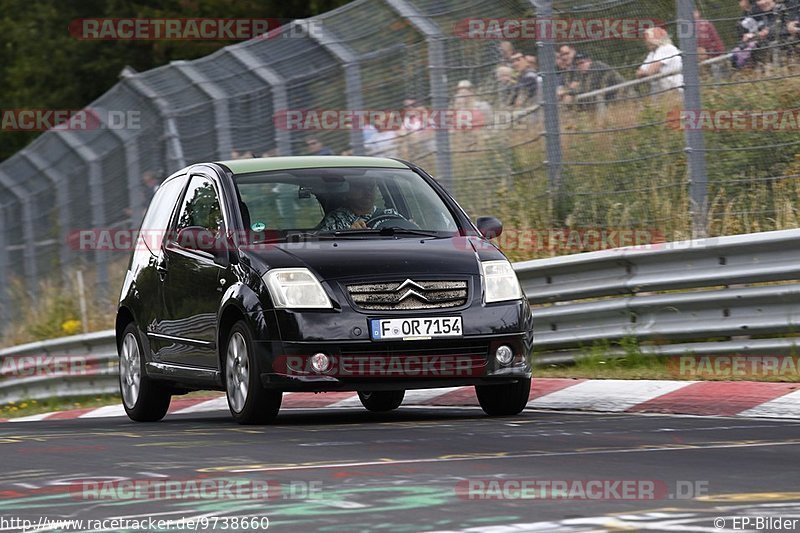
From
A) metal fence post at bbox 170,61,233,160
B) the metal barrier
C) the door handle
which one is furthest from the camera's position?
the metal barrier

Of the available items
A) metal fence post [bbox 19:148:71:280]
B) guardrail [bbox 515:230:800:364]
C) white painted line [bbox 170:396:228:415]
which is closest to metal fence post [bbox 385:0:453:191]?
guardrail [bbox 515:230:800:364]

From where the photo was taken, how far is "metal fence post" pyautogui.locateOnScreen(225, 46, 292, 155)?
56.2 ft

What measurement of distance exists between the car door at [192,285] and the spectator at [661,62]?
3.65m

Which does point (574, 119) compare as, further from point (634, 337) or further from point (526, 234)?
point (634, 337)

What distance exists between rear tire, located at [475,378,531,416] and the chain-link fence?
110 inches

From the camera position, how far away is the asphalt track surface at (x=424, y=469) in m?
5.95

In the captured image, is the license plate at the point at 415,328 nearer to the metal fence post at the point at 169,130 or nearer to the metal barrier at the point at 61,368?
the metal barrier at the point at 61,368

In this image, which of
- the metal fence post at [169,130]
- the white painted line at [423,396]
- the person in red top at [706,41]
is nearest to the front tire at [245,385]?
the white painted line at [423,396]

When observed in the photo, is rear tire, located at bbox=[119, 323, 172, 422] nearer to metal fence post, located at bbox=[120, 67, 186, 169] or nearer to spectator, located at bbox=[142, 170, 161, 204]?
metal fence post, located at bbox=[120, 67, 186, 169]

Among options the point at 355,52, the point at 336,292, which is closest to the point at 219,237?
the point at 336,292

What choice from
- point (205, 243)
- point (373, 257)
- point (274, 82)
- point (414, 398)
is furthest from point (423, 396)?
point (274, 82)

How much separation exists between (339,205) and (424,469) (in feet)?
12.3

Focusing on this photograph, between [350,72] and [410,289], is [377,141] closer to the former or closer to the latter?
[350,72]

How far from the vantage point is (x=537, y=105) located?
14422 millimetres
